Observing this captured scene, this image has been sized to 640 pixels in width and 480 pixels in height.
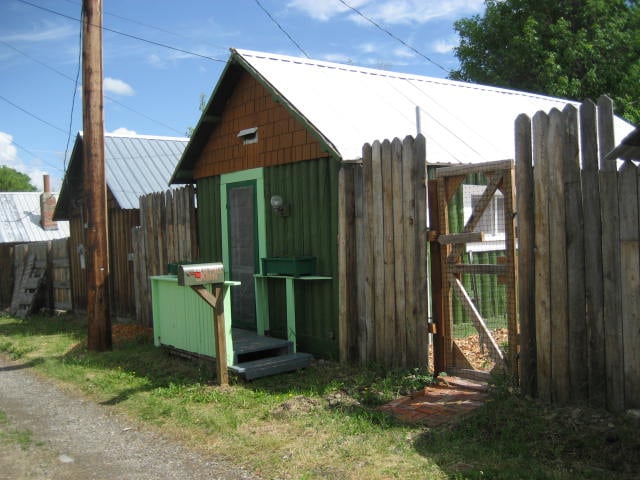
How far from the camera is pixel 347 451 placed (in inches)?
201

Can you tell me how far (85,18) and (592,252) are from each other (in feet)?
26.4

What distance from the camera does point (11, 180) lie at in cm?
6962

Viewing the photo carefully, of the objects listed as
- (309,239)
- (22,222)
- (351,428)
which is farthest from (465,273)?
(22,222)

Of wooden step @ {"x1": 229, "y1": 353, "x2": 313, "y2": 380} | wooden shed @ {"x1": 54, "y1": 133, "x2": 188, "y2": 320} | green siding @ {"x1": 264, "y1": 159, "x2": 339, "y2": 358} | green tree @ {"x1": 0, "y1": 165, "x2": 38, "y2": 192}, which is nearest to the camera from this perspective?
wooden step @ {"x1": 229, "y1": 353, "x2": 313, "y2": 380}

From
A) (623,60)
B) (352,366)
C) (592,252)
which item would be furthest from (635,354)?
(623,60)

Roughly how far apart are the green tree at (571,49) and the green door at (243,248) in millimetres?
13506

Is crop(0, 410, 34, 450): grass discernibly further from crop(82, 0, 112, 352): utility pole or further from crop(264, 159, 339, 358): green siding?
crop(264, 159, 339, 358): green siding

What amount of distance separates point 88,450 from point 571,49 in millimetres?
19419

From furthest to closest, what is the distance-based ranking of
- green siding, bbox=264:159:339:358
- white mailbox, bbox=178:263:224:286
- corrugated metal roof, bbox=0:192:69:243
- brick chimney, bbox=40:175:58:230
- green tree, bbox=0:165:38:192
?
Answer: green tree, bbox=0:165:38:192 < brick chimney, bbox=40:175:58:230 < corrugated metal roof, bbox=0:192:69:243 < green siding, bbox=264:159:339:358 < white mailbox, bbox=178:263:224:286

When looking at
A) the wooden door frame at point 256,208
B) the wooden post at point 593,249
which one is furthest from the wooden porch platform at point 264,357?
the wooden post at point 593,249

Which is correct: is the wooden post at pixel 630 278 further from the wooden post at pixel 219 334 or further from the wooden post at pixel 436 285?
the wooden post at pixel 219 334

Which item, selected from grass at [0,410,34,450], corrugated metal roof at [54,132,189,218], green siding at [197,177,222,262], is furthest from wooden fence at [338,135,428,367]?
corrugated metal roof at [54,132,189,218]

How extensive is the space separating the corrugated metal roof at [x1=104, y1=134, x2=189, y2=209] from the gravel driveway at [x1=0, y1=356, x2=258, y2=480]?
7.52 metres

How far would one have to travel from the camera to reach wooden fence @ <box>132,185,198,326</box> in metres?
11.3
